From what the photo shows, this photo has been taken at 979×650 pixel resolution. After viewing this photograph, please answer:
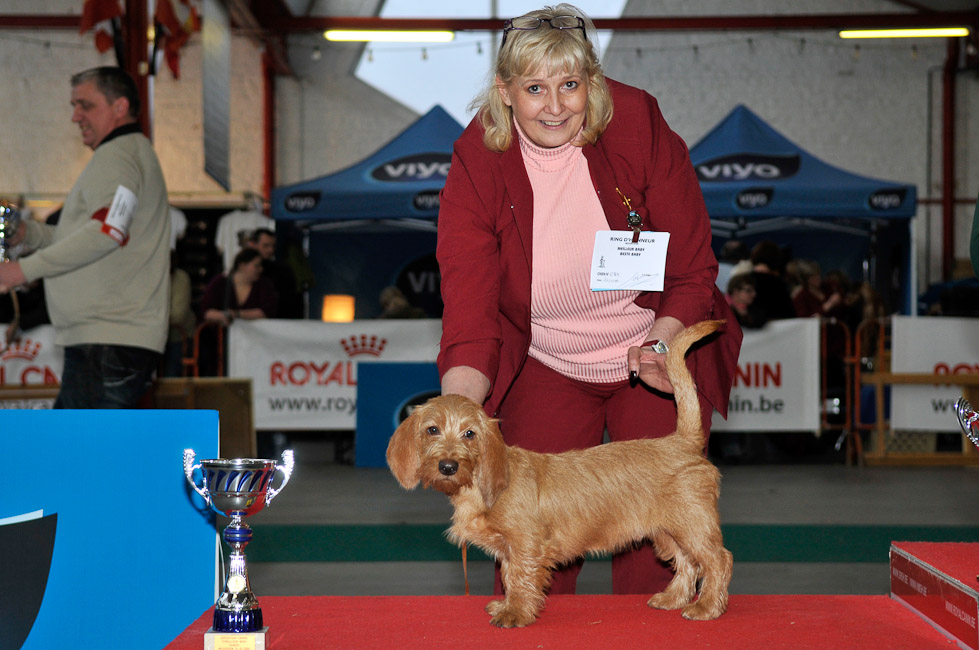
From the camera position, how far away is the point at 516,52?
182 centimetres

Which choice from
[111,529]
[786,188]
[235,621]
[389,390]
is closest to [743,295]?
[786,188]

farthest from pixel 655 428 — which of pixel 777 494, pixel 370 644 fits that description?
pixel 777 494

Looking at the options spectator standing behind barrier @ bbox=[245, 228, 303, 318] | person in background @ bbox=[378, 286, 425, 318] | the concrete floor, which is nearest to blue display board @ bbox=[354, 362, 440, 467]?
the concrete floor

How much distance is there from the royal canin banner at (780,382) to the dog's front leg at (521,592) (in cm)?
566

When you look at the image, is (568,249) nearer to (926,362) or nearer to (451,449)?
(451,449)

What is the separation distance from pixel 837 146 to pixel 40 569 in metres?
15.2

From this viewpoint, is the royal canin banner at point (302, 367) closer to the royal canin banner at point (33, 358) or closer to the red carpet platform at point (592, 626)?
the royal canin banner at point (33, 358)

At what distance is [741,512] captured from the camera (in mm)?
5223

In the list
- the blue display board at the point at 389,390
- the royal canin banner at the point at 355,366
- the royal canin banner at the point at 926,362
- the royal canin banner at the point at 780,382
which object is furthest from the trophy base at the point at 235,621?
the royal canin banner at the point at 926,362

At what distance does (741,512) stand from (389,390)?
2.73m

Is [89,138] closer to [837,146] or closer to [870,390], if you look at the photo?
[870,390]

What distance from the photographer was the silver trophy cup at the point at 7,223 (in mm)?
3445

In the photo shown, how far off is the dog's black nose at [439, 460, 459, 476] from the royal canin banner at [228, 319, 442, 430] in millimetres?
5644

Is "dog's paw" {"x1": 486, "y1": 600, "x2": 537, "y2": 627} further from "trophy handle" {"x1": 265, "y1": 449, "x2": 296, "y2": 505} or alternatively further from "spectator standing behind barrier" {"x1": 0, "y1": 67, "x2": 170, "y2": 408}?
"spectator standing behind barrier" {"x1": 0, "y1": 67, "x2": 170, "y2": 408}
